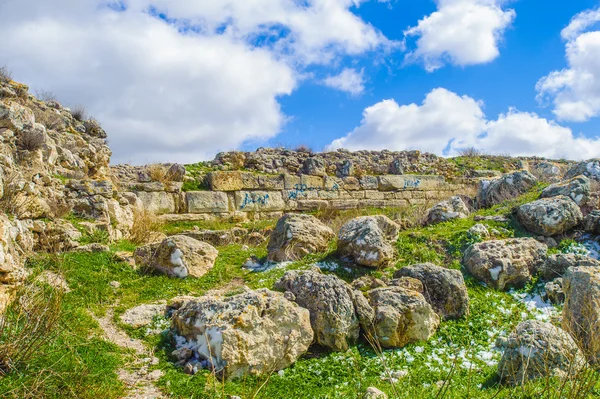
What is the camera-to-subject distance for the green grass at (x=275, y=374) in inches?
128

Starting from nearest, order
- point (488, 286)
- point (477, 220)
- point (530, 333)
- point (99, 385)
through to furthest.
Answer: point (99, 385) < point (530, 333) < point (488, 286) < point (477, 220)

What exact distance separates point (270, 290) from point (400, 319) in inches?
60.9

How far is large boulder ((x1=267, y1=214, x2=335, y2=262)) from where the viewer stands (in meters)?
7.46

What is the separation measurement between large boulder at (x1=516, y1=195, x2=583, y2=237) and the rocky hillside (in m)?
0.03

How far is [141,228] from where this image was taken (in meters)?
9.23

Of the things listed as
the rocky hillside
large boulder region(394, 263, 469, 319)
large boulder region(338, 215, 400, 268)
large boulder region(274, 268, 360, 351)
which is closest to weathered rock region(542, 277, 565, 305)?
the rocky hillside

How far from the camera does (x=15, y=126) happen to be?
307 inches

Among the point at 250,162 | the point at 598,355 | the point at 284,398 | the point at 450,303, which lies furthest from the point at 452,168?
the point at 284,398

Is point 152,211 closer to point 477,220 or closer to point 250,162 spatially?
point 250,162

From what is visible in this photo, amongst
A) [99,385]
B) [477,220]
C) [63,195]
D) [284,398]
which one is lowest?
[284,398]

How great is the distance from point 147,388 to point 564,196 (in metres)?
8.18

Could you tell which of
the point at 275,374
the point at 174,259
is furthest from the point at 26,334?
the point at 174,259

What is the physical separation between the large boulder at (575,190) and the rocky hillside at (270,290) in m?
0.04

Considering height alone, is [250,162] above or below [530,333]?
above
